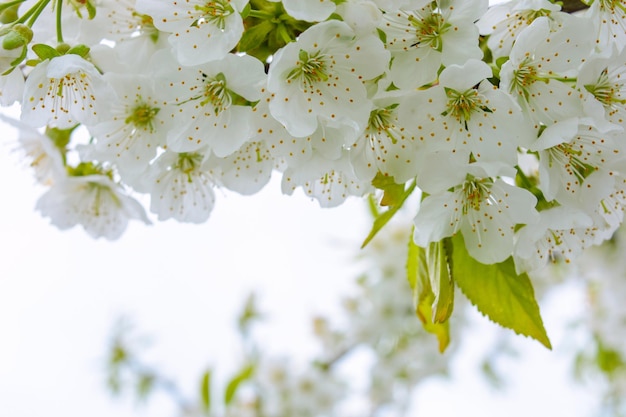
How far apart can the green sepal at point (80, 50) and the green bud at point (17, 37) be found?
0.05m

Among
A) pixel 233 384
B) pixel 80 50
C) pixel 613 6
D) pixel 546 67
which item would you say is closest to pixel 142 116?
pixel 80 50

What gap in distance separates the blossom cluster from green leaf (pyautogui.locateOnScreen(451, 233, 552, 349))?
0.03m

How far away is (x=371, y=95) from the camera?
0.91 metres

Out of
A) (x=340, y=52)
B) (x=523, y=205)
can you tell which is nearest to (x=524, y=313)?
(x=523, y=205)

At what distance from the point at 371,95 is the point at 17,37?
0.45 meters

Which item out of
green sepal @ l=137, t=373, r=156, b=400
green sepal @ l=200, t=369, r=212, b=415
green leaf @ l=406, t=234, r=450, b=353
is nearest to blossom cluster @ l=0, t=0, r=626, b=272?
green leaf @ l=406, t=234, r=450, b=353

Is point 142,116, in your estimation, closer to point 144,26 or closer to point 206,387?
point 144,26

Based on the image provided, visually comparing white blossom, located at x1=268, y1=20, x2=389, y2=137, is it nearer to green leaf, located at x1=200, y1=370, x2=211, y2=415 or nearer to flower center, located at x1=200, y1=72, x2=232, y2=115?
flower center, located at x1=200, y1=72, x2=232, y2=115

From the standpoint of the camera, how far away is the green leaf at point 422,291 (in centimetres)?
109

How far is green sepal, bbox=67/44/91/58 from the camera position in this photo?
3.06 feet

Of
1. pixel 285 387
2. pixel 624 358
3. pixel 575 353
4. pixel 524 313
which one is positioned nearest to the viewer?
pixel 524 313

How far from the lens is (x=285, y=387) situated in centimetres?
367

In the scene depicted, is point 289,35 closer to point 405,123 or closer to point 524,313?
point 405,123

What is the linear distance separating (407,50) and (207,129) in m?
0.29
